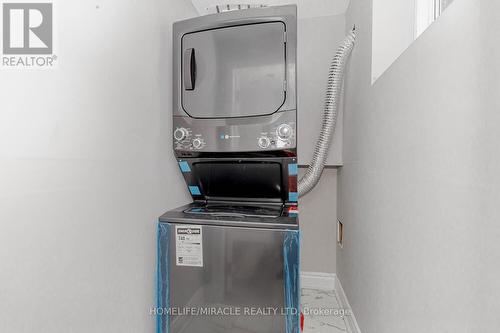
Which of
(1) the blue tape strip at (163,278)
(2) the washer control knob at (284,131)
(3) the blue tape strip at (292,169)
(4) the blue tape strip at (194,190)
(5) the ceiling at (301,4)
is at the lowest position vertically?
(1) the blue tape strip at (163,278)

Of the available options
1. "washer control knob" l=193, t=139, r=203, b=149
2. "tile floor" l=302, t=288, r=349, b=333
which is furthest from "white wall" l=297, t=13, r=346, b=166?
"tile floor" l=302, t=288, r=349, b=333

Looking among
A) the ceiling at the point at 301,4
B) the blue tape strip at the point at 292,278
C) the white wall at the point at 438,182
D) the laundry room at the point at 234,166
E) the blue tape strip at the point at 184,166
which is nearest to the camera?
the white wall at the point at 438,182

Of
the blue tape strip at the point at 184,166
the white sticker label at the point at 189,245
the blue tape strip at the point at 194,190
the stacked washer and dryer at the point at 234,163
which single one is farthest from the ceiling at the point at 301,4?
the white sticker label at the point at 189,245

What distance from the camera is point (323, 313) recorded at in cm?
195

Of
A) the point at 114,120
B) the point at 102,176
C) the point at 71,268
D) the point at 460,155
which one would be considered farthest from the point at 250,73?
the point at 71,268

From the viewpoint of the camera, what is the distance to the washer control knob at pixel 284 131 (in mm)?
1391

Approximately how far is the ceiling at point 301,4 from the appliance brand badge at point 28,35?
1.31 m

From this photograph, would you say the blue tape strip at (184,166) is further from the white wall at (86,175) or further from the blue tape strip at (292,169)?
the blue tape strip at (292,169)

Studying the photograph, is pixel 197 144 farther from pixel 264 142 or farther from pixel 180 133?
pixel 264 142

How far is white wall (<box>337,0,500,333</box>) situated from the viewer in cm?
54

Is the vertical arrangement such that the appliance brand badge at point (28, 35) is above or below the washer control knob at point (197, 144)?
above

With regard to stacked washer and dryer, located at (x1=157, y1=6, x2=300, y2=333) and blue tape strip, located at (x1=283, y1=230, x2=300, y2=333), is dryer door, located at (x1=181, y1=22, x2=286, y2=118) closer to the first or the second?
stacked washer and dryer, located at (x1=157, y1=6, x2=300, y2=333)

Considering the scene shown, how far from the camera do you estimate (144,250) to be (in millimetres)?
1325

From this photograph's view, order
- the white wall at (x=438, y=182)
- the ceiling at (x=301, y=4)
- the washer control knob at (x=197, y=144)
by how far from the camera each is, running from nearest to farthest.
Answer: the white wall at (x=438, y=182)
the washer control knob at (x=197, y=144)
the ceiling at (x=301, y=4)
